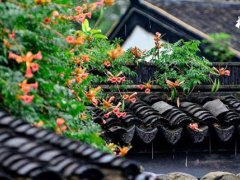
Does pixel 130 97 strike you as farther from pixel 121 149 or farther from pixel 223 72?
pixel 121 149

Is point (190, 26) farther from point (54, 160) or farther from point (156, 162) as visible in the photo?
point (54, 160)

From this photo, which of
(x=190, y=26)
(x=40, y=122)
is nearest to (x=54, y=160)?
(x=40, y=122)

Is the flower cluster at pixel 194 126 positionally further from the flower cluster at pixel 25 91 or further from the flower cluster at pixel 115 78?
the flower cluster at pixel 25 91

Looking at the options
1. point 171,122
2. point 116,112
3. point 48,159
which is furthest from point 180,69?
point 48,159

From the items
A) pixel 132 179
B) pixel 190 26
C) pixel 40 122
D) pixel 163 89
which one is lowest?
pixel 132 179

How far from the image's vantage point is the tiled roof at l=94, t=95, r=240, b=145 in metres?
6.95

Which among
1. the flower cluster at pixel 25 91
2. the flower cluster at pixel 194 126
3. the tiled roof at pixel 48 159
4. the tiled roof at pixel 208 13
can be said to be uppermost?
the tiled roof at pixel 208 13

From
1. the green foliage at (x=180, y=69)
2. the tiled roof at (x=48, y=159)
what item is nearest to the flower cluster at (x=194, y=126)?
the green foliage at (x=180, y=69)

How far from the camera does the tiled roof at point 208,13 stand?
11.7m

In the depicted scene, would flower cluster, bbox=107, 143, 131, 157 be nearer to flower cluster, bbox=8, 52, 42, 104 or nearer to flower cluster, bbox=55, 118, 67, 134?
flower cluster, bbox=55, 118, 67, 134

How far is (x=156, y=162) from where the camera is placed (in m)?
7.43

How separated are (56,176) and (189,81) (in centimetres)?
478

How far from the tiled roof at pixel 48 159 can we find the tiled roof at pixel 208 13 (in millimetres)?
7735

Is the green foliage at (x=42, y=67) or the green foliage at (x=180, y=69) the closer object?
the green foliage at (x=42, y=67)
